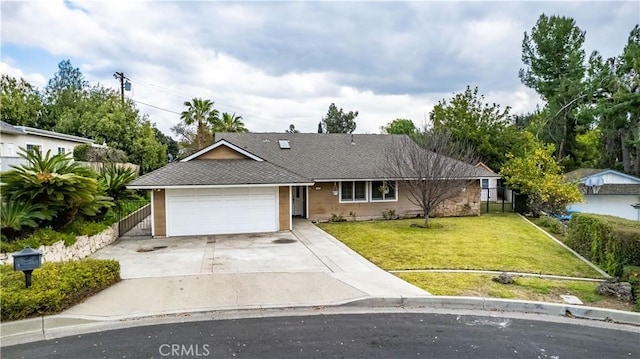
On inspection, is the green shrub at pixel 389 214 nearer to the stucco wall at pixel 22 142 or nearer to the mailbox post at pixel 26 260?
the mailbox post at pixel 26 260

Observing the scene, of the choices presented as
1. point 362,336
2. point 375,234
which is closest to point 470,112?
point 375,234

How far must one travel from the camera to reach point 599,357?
5488 millimetres

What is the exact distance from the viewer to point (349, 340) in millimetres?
5785

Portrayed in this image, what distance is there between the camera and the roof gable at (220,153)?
56.1 ft

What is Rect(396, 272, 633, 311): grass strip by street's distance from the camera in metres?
7.86

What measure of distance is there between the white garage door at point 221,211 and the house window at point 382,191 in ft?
19.7

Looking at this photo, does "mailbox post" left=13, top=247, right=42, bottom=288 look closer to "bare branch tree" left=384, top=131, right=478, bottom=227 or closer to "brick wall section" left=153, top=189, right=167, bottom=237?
"brick wall section" left=153, top=189, right=167, bottom=237

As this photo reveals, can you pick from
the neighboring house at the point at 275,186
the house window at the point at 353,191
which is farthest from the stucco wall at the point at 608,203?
the house window at the point at 353,191

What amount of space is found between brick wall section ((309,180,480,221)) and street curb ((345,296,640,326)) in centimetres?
1141

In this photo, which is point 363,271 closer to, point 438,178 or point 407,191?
point 438,178

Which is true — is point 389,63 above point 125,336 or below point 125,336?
→ above

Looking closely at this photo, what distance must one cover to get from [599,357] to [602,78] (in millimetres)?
26088

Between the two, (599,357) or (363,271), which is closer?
(599,357)

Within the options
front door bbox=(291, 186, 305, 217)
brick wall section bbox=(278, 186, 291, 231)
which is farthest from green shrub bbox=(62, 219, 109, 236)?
front door bbox=(291, 186, 305, 217)
